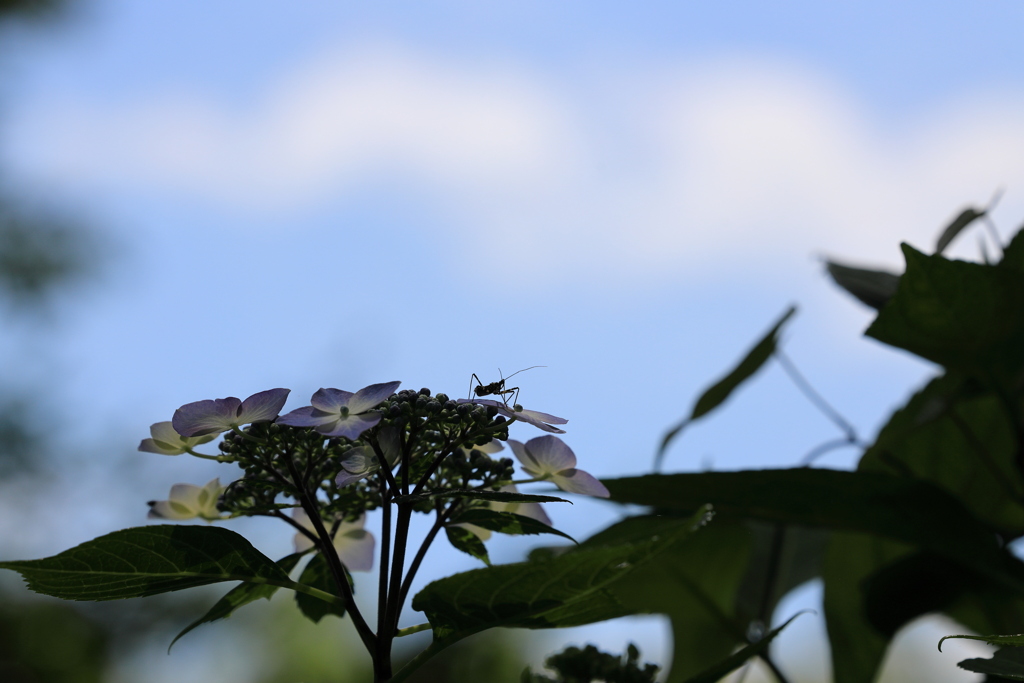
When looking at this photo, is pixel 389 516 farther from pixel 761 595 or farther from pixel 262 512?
pixel 761 595

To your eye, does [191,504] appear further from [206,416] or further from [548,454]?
[548,454]

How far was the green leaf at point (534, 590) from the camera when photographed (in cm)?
34

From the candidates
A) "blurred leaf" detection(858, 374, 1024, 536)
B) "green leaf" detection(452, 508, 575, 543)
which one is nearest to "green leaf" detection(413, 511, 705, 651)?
"green leaf" detection(452, 508, 575, 543)

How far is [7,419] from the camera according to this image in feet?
20.9

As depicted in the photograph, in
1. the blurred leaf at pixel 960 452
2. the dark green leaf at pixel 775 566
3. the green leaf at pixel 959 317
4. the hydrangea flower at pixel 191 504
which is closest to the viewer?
the hydrangea flower at pixel 191 504

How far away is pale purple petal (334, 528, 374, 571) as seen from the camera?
1.57 feet

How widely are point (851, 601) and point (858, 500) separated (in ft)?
0.91

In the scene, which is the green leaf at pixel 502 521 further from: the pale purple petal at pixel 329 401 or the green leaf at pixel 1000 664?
the green leaf at pixel 1000 664

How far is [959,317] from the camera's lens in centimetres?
61

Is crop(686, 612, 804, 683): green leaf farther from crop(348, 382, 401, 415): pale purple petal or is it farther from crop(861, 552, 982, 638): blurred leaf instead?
crop(861, 552, 982, 638): blurred leaf

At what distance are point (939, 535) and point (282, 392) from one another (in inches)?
19.4

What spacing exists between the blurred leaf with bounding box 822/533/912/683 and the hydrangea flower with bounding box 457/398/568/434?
54 cm

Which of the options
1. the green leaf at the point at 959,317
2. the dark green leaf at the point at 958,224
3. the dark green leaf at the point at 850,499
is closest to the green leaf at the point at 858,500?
the dark green leaf at the point at 850,499

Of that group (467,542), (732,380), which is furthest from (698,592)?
(467,542)
